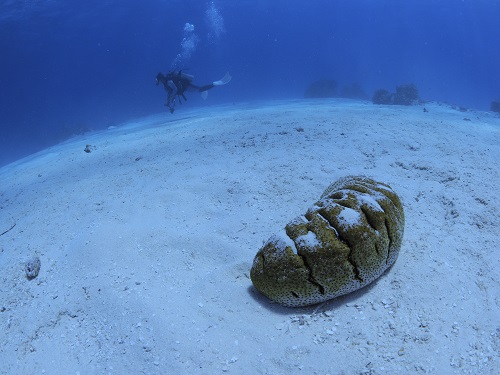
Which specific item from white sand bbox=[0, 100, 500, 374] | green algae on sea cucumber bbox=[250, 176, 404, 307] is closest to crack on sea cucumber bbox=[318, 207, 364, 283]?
green algae on sea cucumber bbox=[250, 176, 404, 307]

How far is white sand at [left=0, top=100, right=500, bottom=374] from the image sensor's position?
8.06ft

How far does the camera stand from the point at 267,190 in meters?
4.98

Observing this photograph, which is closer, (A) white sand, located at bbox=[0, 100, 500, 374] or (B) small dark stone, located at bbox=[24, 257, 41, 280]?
(A) white sand, located at bbox=[0, 100, 500, 374]

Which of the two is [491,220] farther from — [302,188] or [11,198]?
[11,198]

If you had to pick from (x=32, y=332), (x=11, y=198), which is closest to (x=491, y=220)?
(x=32, y=332)

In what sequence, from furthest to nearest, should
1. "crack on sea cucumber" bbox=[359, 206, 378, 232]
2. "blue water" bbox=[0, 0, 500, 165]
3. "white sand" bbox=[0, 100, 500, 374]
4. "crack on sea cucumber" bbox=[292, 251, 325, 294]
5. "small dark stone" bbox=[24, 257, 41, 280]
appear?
"blue water" bbox=[0, 0, 500, 165], "small dark stone" bbox=[24, 257, 41, 280], "crack on sea cucumber" bbox=[359, 206, 378, 232], "crack on sea cucumber" bbox=[292, 251, 325, 294], "white sand" bbox=[0, 100, 500, 374]

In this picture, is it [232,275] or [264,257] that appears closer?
[264,257]

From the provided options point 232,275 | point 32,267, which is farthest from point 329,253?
point 32,267

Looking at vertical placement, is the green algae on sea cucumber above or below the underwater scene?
above

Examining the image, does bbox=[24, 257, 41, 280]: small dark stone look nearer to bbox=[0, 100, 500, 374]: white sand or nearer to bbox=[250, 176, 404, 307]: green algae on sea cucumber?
bbox=[0, 100, 500, 374]: white sand

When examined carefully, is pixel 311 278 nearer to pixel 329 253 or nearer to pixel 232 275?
pixel 329 253

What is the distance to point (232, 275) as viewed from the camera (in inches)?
132

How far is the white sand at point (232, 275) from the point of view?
2.46 meters

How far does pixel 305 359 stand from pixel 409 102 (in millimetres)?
23256
